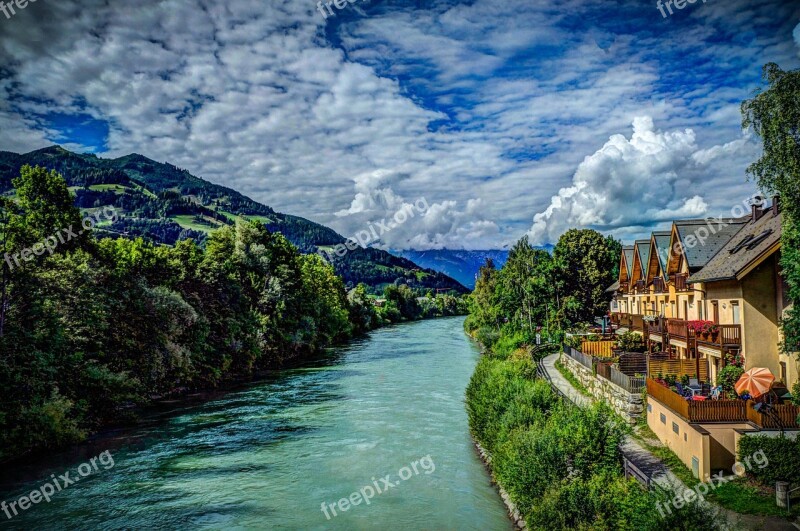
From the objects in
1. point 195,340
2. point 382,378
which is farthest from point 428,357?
point 195,340

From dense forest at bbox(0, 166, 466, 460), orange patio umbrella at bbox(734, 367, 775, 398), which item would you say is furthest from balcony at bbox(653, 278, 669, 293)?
dense forest at bbox(0, 166, 466, 460)

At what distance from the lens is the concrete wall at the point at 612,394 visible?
25328mm

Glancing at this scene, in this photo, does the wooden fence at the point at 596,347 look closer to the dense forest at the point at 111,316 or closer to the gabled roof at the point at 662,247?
the gabled roof at the point at 662,247

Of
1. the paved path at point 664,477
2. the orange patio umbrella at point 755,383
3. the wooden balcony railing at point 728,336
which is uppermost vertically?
the wooden balcony railing at point 728,336

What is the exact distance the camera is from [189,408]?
37125 millimetres

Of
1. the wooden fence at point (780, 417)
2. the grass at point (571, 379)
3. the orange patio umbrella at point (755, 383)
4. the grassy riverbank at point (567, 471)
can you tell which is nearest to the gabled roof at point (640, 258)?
the grass at point (571, 379)

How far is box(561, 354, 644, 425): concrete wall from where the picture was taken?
2533 cm

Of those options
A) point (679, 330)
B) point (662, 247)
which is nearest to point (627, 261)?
point (662, 247)

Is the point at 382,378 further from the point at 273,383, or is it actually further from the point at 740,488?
the point at 740,488

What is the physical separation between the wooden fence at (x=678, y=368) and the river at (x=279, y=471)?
11.0m

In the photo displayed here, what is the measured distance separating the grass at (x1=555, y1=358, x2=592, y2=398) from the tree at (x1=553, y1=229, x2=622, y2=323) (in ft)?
45.3

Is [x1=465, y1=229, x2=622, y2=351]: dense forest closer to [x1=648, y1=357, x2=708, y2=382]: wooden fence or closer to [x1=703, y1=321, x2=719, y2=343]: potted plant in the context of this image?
[x1=648, y1=357, x2=708, y2=382]: wooden fence

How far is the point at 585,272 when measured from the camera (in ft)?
194

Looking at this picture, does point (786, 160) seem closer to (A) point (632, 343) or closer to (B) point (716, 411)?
(B) point (716, 411)
